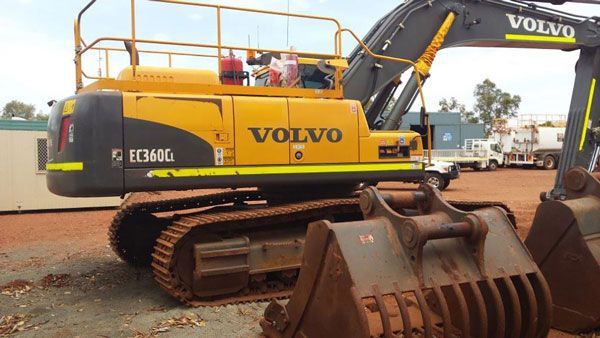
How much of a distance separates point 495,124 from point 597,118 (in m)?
33.5

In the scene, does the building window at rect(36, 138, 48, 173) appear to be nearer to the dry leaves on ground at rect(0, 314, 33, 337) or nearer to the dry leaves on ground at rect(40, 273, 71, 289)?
the dry leaves on ground at rect(40, 273, 71, 289)

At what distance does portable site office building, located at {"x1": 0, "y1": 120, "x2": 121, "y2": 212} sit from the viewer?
46.7 feet

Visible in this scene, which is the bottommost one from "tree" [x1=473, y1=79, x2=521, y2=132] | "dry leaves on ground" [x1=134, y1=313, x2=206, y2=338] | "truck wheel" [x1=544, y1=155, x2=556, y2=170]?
"dry leaves on ground" [x1=134, y1=313, x2=206, y2=338]

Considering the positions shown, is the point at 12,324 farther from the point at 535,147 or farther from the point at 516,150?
the point at 516,150

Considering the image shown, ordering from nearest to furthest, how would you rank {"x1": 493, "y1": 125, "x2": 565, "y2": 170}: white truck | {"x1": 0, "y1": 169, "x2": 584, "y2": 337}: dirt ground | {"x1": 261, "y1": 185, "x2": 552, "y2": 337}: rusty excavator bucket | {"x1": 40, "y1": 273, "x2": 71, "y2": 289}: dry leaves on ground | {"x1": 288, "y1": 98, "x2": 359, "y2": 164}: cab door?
{"x1": 261, "y1": 185, "x2": 552, "y2": 337}: rusty excavator bucket, {"x1": 0, "y1": 169, "x2": 584, "y2": 337}: dirt ground, {"x1": 288, "y1": 98, "x2": 359, "y2": 164}: cab door, {"x1": 40, "y1": 273, "x2": 71, "y2": 289}: dry leaves on ground, {"x1": 493, "y1": 125, "x2": 565, "y2": 170}: white truck

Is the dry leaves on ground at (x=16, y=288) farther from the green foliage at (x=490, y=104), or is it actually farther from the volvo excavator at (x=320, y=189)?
the green foliage at (x=490, y=104)

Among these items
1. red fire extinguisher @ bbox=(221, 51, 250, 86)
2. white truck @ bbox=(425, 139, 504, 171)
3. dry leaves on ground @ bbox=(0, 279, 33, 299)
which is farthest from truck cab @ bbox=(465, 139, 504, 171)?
dry leaves on ground @ bbox=(0, 279, 33, 299)

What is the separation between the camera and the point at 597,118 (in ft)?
26.7

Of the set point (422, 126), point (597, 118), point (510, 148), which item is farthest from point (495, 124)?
point (422, 126)

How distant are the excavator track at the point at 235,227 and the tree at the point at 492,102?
6560cm

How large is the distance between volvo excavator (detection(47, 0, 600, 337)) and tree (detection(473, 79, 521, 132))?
63.5 m

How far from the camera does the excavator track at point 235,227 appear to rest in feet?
18.1

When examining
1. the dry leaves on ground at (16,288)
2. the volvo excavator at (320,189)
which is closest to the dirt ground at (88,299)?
the dry leaves on ground at (16,288)

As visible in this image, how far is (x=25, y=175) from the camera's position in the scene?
563 inches
